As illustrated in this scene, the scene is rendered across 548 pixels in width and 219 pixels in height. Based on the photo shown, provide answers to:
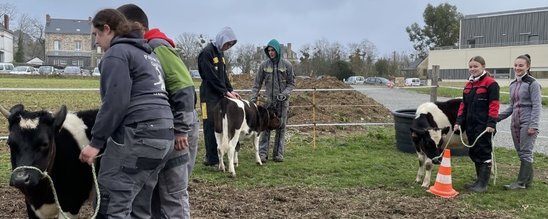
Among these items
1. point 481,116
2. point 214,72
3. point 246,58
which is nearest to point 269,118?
point 214,72

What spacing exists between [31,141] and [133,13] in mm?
1071

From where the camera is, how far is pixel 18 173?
2918mm

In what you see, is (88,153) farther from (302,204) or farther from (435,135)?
(435,135)

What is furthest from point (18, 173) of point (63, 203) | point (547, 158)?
point (547, 158)

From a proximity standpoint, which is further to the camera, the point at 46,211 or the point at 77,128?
the point at 77,128

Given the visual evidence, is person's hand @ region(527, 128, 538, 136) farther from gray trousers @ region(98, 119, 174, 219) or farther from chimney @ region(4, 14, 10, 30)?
chimney @ region(4, 14, 10, 30)

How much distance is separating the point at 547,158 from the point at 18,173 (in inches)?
330

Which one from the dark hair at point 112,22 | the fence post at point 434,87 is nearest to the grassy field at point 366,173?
the fence post at point 434,87

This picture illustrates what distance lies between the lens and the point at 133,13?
3.43 meters

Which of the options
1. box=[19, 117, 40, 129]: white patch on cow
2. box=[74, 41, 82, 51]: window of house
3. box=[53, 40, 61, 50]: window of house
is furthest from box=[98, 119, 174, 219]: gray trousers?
box=[53, 40, 61, 50]: window of house

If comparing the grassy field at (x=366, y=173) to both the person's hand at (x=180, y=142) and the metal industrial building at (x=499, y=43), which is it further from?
the metal industrial building at (x=499, y=43)

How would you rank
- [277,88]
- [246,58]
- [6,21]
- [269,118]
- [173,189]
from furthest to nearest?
[6,21] → [246,58] → [277,88] → [269,118] → [173,189]

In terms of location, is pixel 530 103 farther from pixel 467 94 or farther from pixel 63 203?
pixel 63 203

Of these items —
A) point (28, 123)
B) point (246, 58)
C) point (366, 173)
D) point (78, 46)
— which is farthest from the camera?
point (78, 46)
